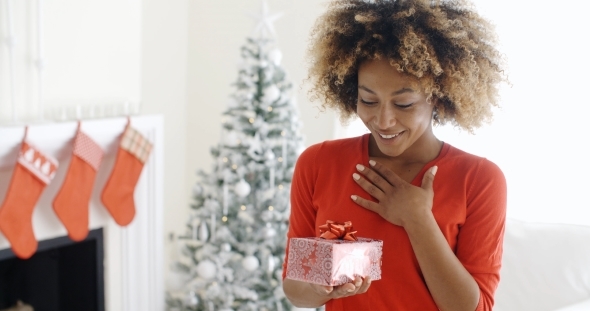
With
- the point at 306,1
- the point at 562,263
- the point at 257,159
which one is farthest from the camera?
the point at 306,1

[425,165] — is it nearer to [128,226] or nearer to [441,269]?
[441,269]

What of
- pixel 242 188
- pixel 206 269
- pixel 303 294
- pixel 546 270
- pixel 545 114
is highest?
pixel 545 114

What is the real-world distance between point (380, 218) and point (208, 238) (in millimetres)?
1881

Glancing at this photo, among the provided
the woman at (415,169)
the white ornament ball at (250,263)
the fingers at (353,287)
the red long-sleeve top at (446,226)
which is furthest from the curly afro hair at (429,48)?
the white ornament ball at (250,263)

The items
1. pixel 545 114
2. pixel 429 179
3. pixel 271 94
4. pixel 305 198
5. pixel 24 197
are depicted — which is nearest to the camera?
pixel 429 179

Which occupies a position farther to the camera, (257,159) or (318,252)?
(257,159)

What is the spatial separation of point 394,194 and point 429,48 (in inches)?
10.9

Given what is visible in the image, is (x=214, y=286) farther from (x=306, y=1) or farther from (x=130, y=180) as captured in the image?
(x=306, y=1)

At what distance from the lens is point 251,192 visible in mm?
2973

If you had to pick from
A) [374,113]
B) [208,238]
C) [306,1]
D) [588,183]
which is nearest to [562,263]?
[588,183]

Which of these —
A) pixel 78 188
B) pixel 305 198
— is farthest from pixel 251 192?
pixel 305 198

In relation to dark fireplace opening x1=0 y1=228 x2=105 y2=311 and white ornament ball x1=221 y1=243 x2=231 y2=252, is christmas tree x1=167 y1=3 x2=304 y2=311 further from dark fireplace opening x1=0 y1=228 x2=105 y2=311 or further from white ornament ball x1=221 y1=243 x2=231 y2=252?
dark fireplace opening x1=0 y1=228 x2=105 y2=311

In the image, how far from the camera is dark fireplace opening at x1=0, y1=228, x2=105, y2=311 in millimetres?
2895

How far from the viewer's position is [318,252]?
117 centimetres
